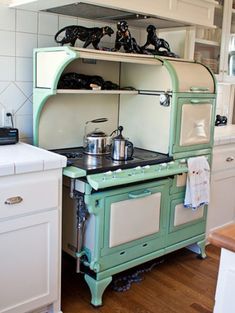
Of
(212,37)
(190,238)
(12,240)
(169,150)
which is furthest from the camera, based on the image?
(212,37)

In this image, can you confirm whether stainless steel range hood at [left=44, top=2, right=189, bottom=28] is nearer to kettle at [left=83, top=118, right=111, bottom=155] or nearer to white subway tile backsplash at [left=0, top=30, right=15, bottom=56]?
white subway tile backsplash at [left=0, top=30, right=15, bottom=56]

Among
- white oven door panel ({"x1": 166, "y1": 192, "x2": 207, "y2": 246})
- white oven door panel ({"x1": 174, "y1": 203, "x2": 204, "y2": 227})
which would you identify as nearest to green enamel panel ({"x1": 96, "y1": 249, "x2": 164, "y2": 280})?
white oven door panel ({"x1": 166, "y1": 192, "x2": 207, "y2": 246})

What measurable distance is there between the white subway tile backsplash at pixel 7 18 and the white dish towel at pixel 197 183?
4.61ft

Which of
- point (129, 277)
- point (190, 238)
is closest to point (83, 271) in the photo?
point (129, 277)

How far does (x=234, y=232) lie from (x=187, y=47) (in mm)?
2036

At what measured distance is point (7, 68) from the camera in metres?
2.34

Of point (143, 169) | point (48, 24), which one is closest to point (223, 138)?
point (143, 169)

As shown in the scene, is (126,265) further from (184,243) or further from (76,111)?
(76,111)

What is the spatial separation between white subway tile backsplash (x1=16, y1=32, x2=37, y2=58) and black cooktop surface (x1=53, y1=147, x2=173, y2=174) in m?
0.63

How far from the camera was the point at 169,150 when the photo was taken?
2.56 metres

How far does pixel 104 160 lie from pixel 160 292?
0.91m

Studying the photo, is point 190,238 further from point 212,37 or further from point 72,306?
point 212,37

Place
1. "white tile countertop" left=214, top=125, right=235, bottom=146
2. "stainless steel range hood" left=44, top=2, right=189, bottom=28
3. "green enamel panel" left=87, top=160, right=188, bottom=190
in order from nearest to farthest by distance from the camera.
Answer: "green enamel panel" left=87, top=160, right=188, bottom=190, "stainless steel range hood" left=44, top=2, right=189, bottom=28, "white tile countertop" left=214, top=125, right=235, bottom=146

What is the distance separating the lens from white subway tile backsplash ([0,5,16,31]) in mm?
2260
